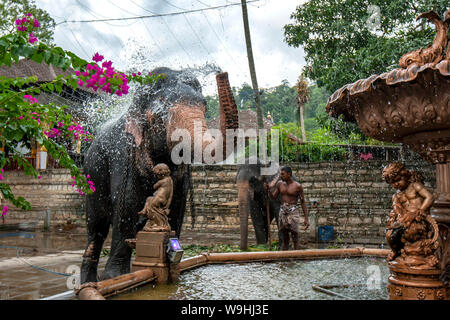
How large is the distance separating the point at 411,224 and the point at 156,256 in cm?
230

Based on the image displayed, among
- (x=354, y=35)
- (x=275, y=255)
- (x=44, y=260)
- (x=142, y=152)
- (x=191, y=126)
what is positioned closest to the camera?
(x=191, y=126)

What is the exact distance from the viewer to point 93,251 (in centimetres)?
560

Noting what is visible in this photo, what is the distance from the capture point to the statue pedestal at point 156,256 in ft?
13.0

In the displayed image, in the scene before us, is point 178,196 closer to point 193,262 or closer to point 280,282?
point 193,262

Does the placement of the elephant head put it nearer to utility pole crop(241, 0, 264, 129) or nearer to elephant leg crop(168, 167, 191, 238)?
elephant leg crop(168, 167, 191, 238)

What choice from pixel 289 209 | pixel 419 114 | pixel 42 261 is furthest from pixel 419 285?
pixel 42 261

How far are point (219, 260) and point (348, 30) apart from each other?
8.40 metres

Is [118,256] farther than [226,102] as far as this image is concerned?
Yes

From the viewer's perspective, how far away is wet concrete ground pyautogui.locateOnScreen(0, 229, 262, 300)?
5336 millimetres

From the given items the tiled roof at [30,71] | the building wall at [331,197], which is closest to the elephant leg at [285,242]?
the building wall at [331,197]

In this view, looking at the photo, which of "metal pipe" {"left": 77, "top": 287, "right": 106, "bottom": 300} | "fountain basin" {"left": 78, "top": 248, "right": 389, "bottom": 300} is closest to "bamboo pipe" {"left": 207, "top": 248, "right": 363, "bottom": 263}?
"fountain basin" {"left": 78, "top": 248, "right": 389, "bottom": 300}

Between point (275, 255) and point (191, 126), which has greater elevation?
point (191, 126)

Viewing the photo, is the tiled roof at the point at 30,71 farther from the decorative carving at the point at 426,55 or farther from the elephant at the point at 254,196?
the decorative carving at the point at 426,55

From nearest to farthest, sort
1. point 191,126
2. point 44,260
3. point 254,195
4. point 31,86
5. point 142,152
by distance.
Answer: point 31,86
point 191,126
point 142,152
point 44,260
point 254,195
